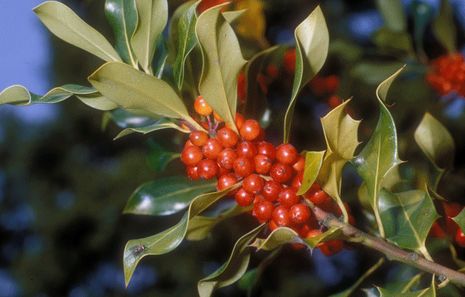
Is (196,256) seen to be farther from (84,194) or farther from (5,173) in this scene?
(5,173)

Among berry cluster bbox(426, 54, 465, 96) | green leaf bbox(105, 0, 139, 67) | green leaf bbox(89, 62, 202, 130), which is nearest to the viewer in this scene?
green leaf bbox(89, 62, 202, 130)

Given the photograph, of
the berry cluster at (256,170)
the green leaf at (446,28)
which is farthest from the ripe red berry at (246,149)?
the green leaf at (446,28)

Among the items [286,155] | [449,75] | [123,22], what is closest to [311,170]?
[286,155]

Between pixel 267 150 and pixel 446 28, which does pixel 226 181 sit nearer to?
pixel 267 150

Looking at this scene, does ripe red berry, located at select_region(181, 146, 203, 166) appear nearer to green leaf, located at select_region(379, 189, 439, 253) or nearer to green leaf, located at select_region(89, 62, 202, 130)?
green leaf, located at select_region(89, 62, 202, 130)

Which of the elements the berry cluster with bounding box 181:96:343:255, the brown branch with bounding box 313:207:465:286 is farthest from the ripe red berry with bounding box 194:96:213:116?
the brown branch with bounding box 313:207:465:286

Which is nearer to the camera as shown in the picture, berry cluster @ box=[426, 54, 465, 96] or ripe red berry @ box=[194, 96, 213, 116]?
ripe red berry @ box=[194, 96, 213, 116]

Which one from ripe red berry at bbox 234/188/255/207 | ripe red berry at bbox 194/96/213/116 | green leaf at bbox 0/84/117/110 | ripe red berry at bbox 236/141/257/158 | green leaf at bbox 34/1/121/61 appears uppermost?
green leaf at bbox 34/1/121/61

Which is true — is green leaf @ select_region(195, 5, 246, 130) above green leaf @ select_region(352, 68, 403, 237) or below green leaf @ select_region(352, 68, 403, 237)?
above
